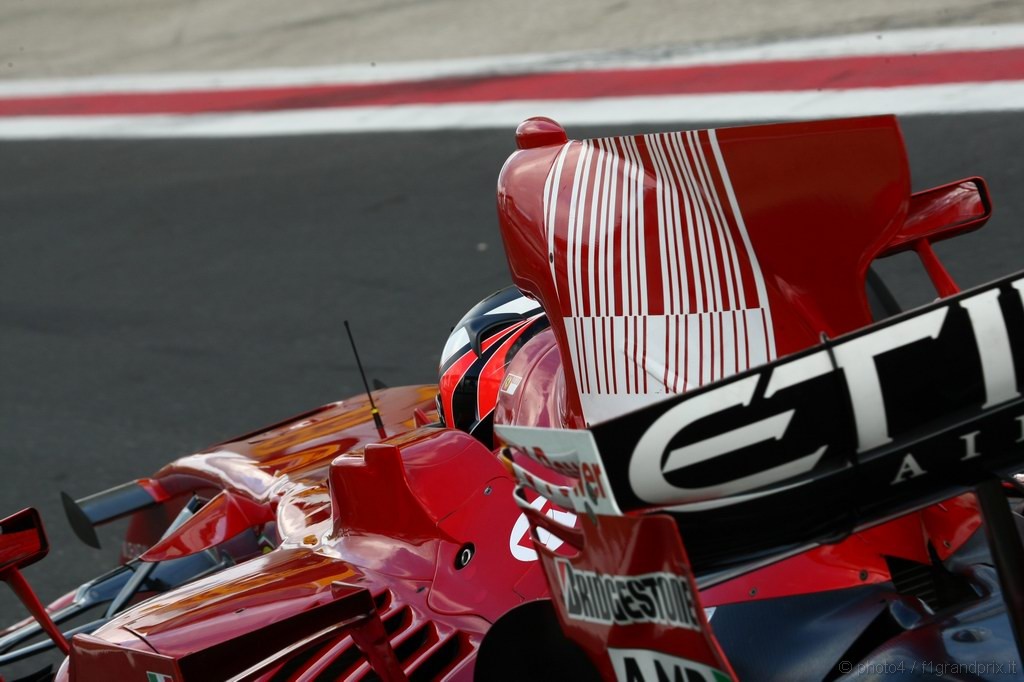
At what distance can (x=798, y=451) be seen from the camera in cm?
151

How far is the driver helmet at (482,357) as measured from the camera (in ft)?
10.5

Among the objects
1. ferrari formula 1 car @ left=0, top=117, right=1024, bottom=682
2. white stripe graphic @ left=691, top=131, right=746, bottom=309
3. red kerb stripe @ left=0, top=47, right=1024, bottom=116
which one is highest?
red kerb stripe @ left=0, top=47, right=1024, bottom=116

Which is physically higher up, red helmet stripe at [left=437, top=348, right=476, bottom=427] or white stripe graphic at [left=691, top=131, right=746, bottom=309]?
white stripe graphic at [left=691, top=131, right=746, bottom=309]

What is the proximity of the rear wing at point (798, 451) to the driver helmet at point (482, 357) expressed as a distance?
153cm

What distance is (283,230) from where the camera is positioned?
8289mm

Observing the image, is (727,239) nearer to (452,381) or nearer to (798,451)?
(798,451)

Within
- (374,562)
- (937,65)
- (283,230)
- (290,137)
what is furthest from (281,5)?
(374,562)

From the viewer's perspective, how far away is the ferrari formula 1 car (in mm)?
1504

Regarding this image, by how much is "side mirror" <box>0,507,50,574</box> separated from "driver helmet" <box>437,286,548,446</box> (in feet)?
3.22

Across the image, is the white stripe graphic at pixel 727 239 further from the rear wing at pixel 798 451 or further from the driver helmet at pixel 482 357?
the driver helmet at pixel 482 357

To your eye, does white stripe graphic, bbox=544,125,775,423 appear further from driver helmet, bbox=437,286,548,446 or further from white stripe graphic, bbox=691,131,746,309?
driver helmet, bbox=437,286,548,446

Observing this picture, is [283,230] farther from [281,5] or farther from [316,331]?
[281,5]

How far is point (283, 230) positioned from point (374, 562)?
19.5 ft

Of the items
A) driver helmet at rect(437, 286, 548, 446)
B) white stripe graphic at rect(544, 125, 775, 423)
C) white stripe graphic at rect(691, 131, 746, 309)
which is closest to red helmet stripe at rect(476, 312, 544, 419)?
driver helmet at rect(437, 286, 548, 446)
